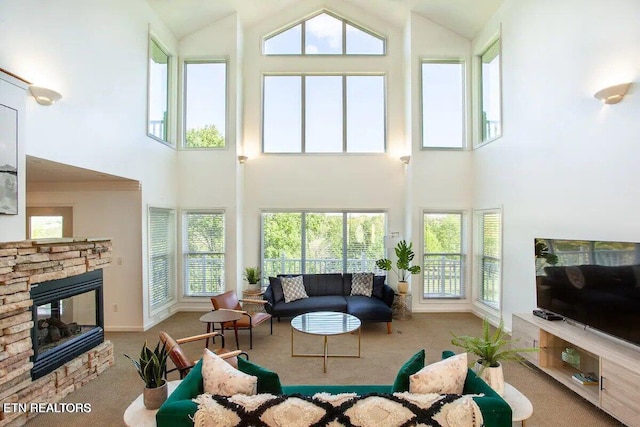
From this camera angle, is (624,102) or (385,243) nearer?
(624,102)

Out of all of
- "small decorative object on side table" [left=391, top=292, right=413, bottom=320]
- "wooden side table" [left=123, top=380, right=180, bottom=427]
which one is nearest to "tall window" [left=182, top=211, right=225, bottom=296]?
"small decorative object on side table" [left=391, top=292, right=413, bottom=320]

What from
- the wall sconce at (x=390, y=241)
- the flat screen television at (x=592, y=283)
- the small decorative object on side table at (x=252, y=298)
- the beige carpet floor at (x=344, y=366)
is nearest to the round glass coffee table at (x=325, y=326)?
the beige carpet floor at (x=344, y=366)

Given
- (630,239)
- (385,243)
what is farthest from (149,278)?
(630,239)

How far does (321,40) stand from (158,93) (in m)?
3.55

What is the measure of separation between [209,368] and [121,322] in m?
4.04

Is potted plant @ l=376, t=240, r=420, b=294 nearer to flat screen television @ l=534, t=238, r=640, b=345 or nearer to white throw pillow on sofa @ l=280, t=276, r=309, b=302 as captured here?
white throw pillow on sofa @ l=280, t=276, r=309, b=302

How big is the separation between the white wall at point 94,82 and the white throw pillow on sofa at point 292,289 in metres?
2.28

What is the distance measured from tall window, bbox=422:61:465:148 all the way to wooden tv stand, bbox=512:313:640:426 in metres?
3.72

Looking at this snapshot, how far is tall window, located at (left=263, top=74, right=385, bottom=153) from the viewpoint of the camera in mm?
6945

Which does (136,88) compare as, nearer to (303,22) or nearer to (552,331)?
(303,22)

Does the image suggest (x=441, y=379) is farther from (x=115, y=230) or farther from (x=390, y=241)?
(x=115, y=230)

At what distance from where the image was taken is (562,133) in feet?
13.1

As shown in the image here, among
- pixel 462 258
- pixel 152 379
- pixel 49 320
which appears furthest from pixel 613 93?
pixel 49 320

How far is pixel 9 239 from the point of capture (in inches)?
112
